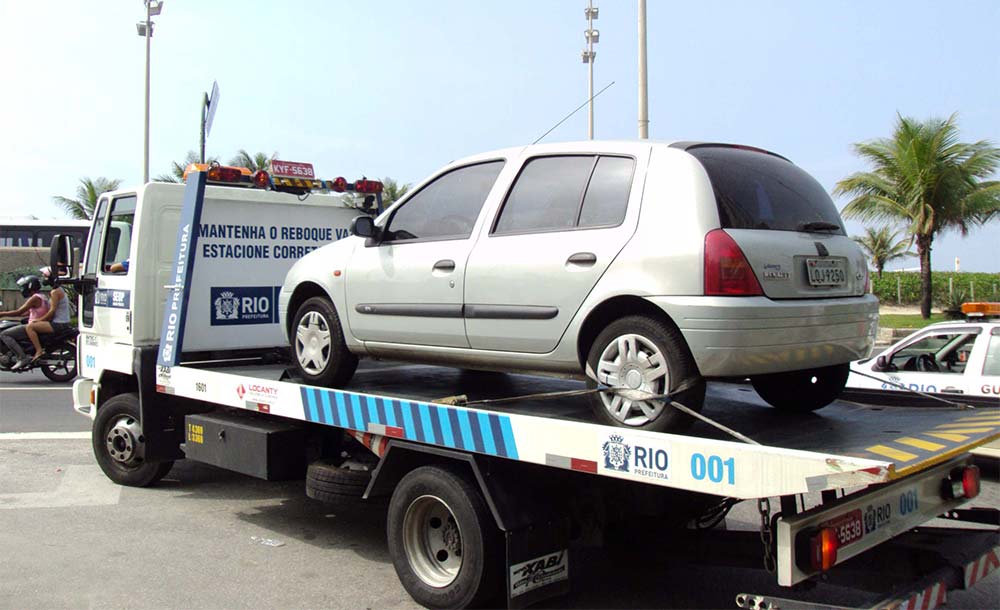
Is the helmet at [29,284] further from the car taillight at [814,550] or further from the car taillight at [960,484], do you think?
the car taillight at [960,484]

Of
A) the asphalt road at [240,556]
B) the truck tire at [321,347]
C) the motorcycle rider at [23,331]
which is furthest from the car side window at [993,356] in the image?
the motorcycle rider at [23,331]

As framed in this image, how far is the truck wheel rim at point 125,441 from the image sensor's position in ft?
23.8

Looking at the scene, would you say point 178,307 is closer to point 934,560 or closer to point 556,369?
point 556,369

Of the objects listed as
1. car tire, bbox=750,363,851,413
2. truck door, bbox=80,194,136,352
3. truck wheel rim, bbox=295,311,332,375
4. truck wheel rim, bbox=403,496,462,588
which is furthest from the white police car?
truck door, bbox=80,194,136,352

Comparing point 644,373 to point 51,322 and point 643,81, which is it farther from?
point 51,322

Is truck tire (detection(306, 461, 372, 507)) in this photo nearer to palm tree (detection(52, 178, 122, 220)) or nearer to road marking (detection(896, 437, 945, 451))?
road marking (detection(896, 437, 945, 451))

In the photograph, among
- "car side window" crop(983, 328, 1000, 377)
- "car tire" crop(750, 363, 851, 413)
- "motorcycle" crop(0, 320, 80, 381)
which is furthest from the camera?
"motorcycle" crop(0, 320, 80, 381)

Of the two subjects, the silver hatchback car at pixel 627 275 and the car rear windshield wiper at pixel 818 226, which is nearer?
the silver hatchback car at pixel 627 275

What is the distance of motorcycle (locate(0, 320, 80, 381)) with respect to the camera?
14.3m

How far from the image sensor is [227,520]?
21.5 ft

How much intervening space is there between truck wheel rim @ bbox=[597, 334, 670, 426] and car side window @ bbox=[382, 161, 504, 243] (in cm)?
126

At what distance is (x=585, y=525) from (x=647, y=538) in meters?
0.64

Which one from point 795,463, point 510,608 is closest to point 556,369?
point 510,608

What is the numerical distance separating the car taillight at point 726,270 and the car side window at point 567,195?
Result: 1.80ft
